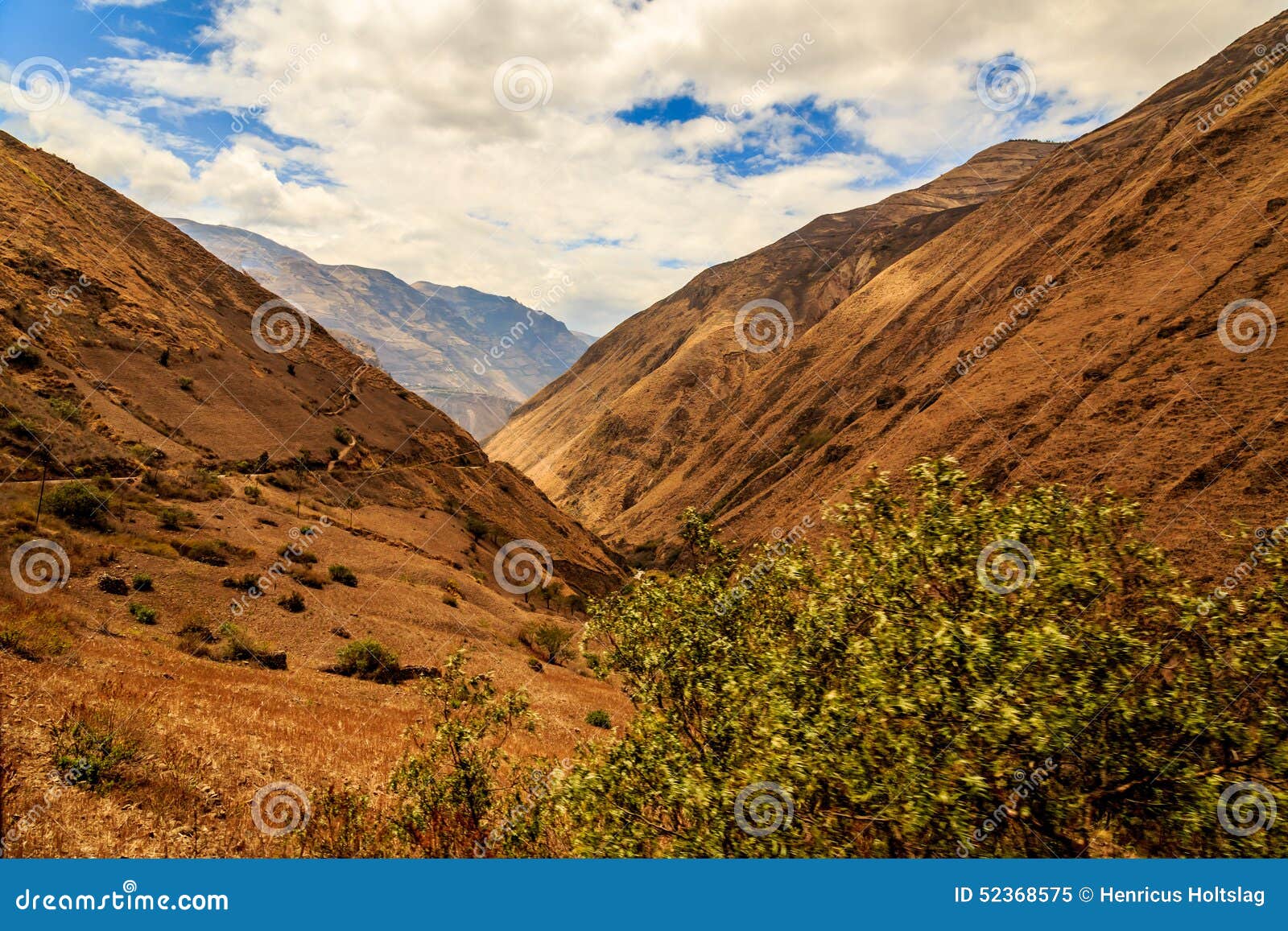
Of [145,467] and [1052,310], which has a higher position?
[1052,310]

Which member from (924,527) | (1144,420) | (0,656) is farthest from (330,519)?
(1144,420)

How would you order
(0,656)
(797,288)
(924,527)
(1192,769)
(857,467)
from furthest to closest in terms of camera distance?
1. (797,288)
2. (857,467)
3. (0,656)
4. (924,527)
5. (1192,769)

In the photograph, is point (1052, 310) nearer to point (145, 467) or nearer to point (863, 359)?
point (863, 359)

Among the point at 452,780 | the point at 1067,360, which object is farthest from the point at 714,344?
the point at 452,780

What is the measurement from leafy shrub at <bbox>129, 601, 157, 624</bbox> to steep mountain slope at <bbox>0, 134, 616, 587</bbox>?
14.0 m

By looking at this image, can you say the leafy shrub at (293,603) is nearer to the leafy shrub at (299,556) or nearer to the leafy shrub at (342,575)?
the leafy shrub at (342,575)

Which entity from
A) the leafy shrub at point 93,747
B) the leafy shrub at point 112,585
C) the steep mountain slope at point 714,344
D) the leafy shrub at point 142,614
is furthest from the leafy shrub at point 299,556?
the steep mountain slope at point 714,344

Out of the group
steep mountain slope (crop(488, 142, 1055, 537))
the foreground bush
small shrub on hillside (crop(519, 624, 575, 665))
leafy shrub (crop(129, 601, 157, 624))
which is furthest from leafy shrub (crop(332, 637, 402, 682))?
steep mountain slope (crop(488, 142, 1055, 537))

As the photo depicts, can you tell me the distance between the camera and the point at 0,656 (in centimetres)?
1146

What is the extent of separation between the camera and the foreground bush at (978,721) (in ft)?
20.6

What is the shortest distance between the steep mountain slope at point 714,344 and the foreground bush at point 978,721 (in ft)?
309

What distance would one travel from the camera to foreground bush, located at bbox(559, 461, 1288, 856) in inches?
247

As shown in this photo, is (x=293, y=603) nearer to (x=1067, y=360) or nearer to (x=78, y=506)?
(x=78, y=506)

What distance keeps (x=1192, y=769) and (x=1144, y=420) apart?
42.5m
